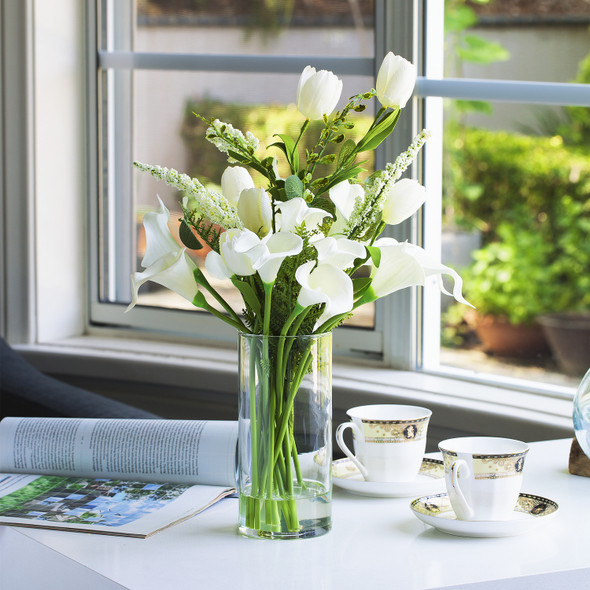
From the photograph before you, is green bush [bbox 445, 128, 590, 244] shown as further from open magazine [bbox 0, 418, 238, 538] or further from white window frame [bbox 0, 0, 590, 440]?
open magazine [bbox 0, 418, 238, 538]

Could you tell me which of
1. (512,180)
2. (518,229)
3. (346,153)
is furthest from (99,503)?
(512,180)

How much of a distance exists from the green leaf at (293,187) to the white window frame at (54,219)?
1.09m

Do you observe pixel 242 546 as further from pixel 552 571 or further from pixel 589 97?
pixel 589 97

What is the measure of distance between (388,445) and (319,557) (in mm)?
207

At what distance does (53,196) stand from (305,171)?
1388 millimetres

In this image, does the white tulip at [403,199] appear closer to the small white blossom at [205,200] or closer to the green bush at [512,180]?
the small white blossom at [205,200]

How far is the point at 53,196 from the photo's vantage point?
2.13 metres

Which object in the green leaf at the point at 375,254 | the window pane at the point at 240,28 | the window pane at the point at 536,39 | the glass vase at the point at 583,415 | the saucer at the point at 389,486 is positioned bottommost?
the saucer at the point at 389,486

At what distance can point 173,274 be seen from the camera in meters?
0.88

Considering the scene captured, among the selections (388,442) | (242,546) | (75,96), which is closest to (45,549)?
(242,546)

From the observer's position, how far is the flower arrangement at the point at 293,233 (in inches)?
33.1

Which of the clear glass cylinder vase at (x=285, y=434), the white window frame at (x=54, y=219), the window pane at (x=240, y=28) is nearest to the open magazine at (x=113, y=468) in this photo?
the clear glass cylinder vase at (x=285, y=434)

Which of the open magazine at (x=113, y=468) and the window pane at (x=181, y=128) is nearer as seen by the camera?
the open magazine at (x=113, y=468)

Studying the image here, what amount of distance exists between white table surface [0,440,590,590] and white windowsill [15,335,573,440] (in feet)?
1.76
